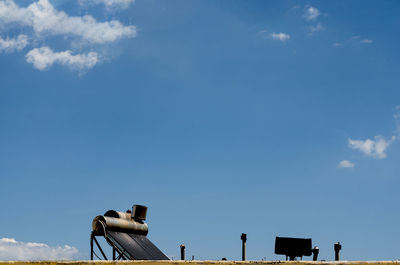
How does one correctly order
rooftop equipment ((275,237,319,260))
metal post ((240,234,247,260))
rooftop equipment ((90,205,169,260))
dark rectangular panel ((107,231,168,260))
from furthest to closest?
metal post ((240,234,247,260)) < rooftop equipment ((90,205,169,260)) < dark rectangular panel ((107,231,168,260)) < rooftop equipment ((275,237,319,260))

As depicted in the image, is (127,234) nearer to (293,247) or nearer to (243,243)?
(243,243)

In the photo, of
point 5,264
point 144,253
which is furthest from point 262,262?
point 144,253

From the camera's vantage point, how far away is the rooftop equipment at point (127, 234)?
2478 centimetres

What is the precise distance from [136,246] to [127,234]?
2353 mm

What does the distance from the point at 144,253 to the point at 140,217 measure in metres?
5.36

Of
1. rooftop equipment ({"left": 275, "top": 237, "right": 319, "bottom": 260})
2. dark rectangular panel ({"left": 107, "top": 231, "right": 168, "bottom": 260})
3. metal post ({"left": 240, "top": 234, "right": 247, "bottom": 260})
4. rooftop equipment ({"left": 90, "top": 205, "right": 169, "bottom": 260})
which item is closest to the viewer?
rooftop equipment ({"left": 275, "top": 237, "right": 319, "bottom": 260})

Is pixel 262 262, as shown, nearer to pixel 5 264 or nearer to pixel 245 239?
pixel 5 264

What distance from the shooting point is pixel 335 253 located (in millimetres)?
24938

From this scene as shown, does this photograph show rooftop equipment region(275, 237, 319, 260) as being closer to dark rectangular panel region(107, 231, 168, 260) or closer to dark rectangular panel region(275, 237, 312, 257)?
dark rectangular panel region(275, 237, 312, 257)

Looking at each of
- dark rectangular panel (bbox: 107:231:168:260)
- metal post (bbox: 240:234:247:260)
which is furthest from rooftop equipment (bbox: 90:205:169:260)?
metal post (bbox: 240:234:247:260)

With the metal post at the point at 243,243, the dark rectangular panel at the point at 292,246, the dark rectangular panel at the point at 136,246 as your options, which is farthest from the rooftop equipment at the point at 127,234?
the dark rectangular panel at the point at 292,246

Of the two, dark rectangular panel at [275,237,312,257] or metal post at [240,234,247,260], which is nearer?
dark rectangular panel at [275,237,312,257]

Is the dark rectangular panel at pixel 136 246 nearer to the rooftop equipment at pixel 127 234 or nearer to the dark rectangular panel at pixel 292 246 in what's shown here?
the rooftop equipment at pixel 127 234

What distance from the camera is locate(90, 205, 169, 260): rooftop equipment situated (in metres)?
24.8
